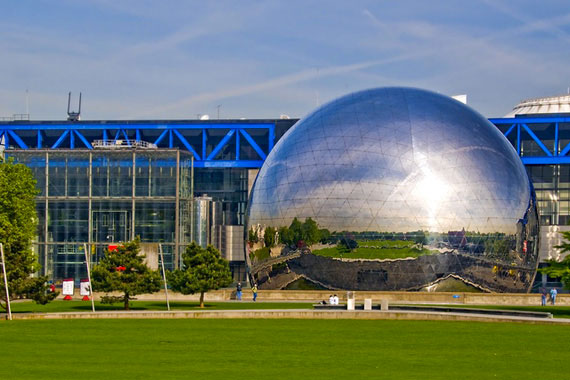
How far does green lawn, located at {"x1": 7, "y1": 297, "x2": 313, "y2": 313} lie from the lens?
56281 millimetres

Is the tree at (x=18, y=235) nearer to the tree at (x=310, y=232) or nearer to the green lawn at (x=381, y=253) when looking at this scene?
the tree at (x=310, y=232)

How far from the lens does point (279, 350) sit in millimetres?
34094

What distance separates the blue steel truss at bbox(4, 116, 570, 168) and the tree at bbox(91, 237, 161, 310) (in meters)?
38.9

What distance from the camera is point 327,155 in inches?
2527

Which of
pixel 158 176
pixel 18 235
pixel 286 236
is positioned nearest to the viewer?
pixel 18 235

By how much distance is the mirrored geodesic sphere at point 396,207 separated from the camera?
62875 millimetres

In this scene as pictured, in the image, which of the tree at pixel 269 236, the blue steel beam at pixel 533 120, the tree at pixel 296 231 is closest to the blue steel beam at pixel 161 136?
the blue steel beam at pixel 533 120

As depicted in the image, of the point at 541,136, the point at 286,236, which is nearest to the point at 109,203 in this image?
the point at 286,236

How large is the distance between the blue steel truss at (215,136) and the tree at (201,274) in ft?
117

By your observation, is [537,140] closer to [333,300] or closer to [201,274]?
[333,300]

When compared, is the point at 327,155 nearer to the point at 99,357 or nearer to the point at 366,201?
the point at 366,201

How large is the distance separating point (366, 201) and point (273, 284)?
25.1 feet

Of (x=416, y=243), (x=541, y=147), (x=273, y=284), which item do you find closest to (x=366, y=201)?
(x=416, y=243)

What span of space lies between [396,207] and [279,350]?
29565mm
